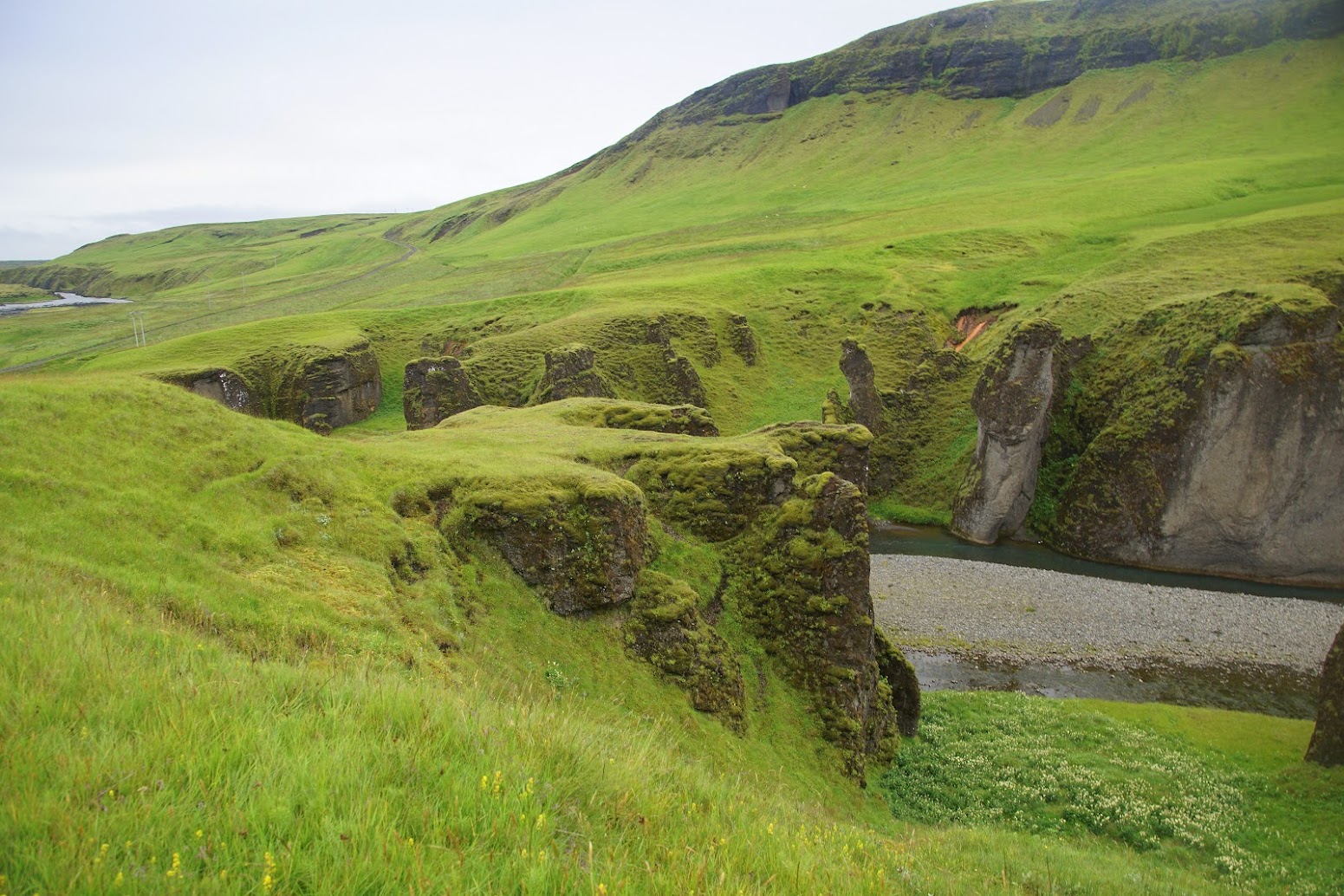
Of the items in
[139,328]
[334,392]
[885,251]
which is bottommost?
[334,392]

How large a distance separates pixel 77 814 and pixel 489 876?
257cm

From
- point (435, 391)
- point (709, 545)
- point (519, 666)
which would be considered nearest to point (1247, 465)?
point (709, 545)

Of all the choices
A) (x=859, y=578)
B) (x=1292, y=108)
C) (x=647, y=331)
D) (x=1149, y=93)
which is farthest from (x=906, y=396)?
(x=1149, y=93)

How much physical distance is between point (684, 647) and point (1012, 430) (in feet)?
140

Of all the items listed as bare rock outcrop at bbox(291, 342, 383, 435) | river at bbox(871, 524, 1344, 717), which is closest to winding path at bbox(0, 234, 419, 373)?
bare rock outcrop at bbox(291, 342, 383, 435)

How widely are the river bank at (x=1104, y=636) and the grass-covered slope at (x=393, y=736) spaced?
4.36m

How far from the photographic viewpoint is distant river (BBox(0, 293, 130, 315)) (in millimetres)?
140500

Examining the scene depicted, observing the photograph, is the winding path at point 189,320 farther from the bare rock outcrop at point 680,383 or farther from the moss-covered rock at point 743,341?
the moss-covered rock at point 743,341

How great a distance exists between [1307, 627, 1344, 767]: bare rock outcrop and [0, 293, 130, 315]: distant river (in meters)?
167

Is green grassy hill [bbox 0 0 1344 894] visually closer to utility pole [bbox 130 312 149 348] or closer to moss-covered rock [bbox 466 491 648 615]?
moss-covered rock [bbox 466 491 648 615]

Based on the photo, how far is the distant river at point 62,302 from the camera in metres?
140

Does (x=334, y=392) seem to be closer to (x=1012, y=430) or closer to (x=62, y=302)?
(x=1012, y=430)

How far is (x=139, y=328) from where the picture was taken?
94.3 meters

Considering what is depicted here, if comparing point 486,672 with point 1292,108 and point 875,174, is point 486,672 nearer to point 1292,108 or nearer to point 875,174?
point 875,174
